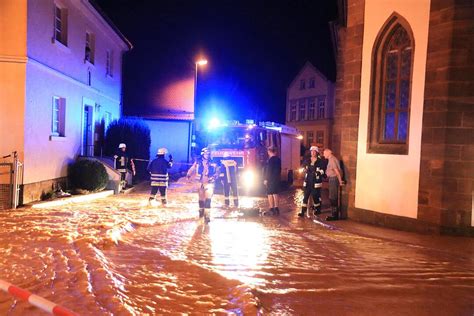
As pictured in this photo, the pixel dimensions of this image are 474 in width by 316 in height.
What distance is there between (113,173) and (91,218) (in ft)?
18.2

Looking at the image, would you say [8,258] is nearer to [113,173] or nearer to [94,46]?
[113,173]

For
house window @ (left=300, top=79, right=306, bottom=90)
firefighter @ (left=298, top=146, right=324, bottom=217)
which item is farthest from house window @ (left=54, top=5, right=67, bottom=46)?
house window @ (left=300, top=79, right=306, bottom=90)

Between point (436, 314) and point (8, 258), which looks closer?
point (436, 314)

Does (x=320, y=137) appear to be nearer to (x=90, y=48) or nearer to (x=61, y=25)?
(x=90, y=48)

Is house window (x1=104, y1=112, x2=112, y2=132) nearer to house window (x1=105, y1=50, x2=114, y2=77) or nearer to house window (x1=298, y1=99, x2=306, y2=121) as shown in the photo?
house window (x1=105, y1=50, x2=114, y2=77)

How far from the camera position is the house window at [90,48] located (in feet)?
57.3

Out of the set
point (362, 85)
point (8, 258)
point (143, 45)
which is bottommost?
point (8, 258)

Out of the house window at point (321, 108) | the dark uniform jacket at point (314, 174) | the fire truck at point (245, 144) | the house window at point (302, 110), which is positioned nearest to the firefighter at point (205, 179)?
the dark uniform jacket at point (314, 174)

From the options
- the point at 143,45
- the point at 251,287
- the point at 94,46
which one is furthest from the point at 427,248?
the point at 143,45

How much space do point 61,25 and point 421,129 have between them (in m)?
10.9

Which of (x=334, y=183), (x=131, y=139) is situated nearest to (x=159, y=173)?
(x=334, y=183)

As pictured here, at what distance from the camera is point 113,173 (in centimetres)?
1594

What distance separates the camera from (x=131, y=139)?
20.2 metres

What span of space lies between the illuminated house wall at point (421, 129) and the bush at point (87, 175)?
7.57m
